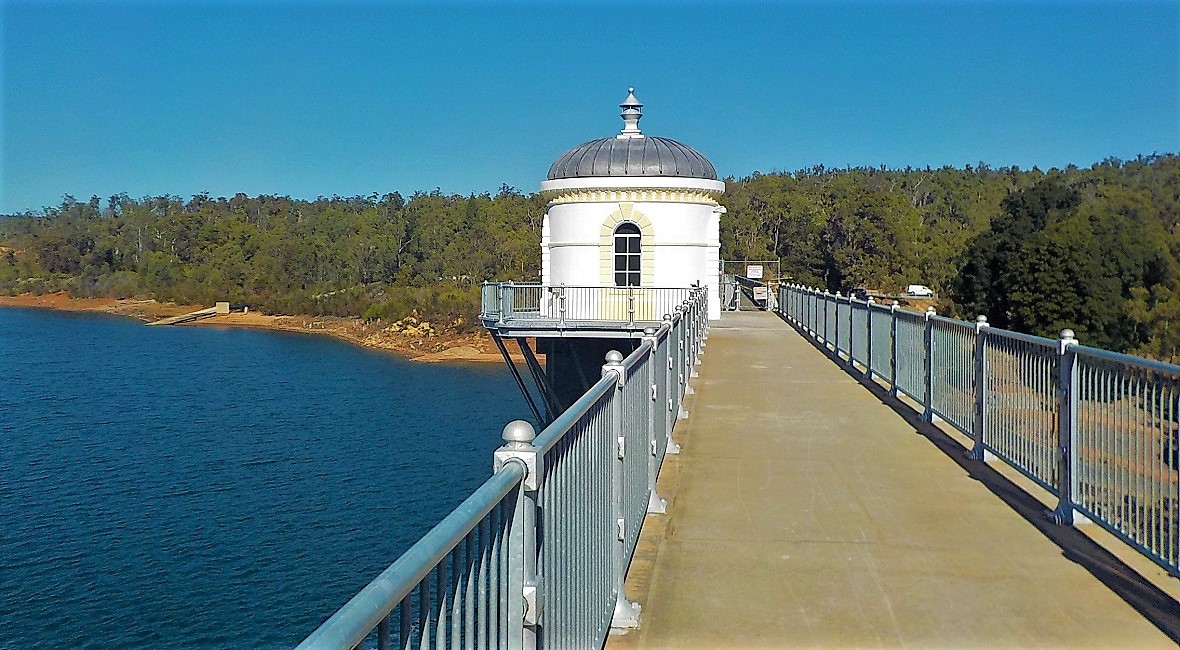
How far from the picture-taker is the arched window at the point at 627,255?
26594mm

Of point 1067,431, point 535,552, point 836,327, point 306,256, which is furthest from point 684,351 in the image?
point 306,256

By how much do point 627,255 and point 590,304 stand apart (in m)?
1.75

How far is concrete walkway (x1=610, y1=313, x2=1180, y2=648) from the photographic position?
489cm

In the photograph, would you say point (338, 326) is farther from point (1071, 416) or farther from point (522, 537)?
point (522, 537)

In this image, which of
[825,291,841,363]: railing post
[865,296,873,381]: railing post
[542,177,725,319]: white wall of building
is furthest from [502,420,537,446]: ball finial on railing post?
[542,177,725,319]: white wall of building

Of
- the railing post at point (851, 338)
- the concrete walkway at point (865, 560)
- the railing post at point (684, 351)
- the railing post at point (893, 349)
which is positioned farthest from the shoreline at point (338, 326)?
the concrete walkway at point (865, 560)

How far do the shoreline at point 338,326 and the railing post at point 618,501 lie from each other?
192 feet

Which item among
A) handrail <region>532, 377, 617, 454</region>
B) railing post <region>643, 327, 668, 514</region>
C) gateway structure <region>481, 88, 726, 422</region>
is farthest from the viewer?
gateway structure <region>481, 88, 726, 422</region>

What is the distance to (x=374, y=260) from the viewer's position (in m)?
103

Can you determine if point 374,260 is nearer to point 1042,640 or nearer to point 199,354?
point 199,354

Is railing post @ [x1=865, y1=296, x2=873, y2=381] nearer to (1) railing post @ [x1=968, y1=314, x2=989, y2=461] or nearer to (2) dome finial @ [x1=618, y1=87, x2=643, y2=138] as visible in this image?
(1) railing post @ [x1=968, y1=314, x2=989, y2=461]

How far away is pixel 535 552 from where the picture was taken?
124 inches

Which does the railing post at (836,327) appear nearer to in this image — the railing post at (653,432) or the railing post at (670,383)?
the railing post at (670,383)

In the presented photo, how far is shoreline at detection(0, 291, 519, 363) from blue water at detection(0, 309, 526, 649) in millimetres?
18696
